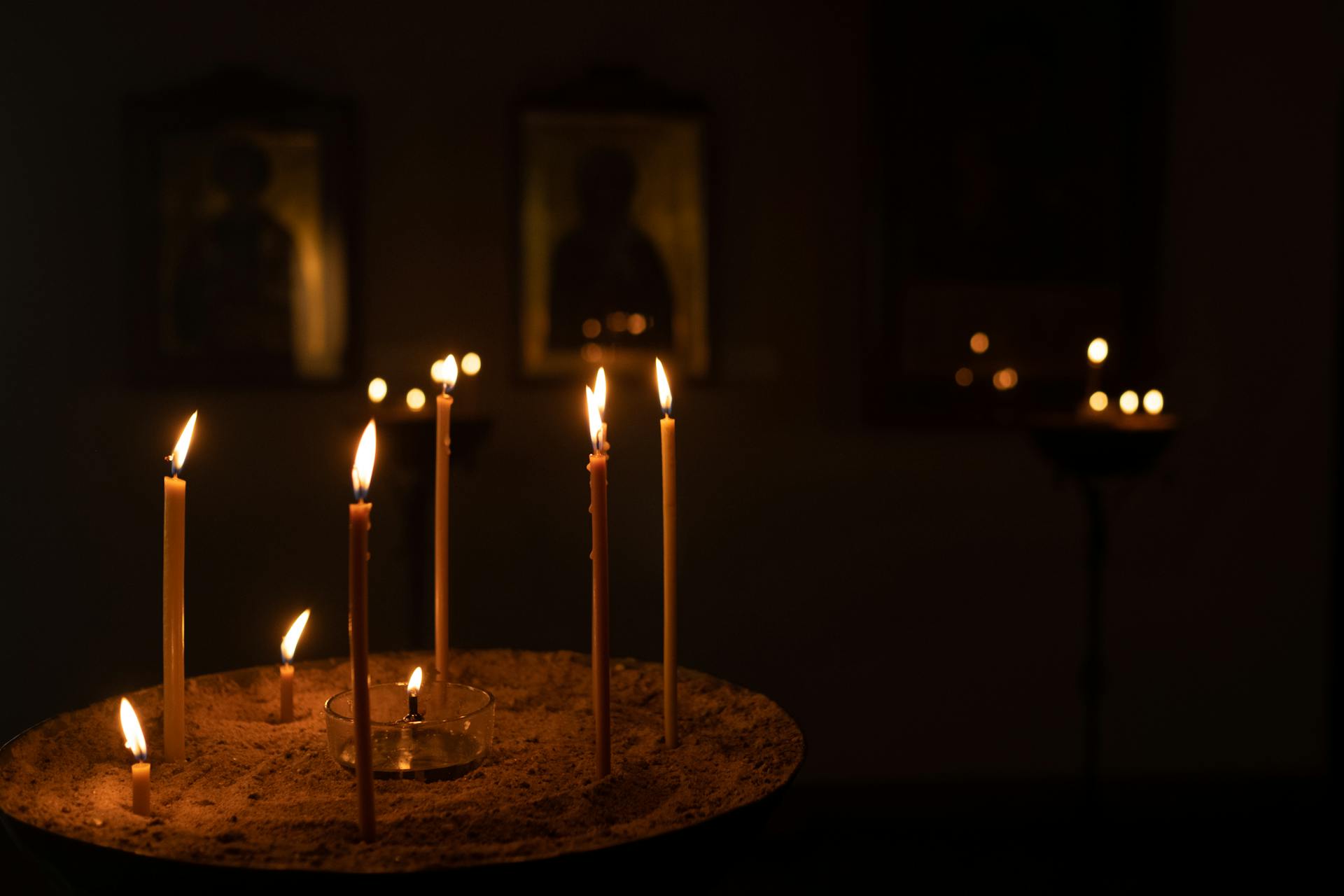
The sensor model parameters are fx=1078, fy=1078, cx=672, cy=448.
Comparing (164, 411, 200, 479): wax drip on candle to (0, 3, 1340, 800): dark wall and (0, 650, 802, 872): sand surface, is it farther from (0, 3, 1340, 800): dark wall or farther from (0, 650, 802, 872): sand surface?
(0, 3, 1340, 800): dark wall

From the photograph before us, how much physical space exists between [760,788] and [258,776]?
1.31 feet

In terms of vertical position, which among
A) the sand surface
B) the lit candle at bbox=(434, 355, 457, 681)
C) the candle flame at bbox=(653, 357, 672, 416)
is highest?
the candle flame at bbox=(653, 357, 672, 416)

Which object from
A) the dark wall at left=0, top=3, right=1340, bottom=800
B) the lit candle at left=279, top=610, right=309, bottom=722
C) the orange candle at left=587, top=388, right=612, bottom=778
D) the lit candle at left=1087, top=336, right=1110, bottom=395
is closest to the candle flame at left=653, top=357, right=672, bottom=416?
the orange candle at left=587, top=388, right=612, bottom=778

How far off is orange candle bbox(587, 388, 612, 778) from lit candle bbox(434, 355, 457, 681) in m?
0.23

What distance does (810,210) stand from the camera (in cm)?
313

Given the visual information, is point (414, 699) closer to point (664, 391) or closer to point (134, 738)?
→ point (134, 738)

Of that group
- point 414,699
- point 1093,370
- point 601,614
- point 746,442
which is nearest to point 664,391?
point 601,614

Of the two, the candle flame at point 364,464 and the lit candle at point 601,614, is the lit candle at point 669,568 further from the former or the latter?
the candle flame at point 364,464

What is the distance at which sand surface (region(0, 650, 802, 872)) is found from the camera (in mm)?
667

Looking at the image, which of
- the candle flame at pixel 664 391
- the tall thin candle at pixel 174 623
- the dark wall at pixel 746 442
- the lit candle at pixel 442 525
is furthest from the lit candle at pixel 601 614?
the dark wall at pixel 746 442

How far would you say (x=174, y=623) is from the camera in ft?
2.99

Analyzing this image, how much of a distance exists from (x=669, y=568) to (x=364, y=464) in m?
0.29

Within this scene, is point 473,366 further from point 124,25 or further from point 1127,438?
point 1127,438

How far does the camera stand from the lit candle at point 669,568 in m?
0.92
